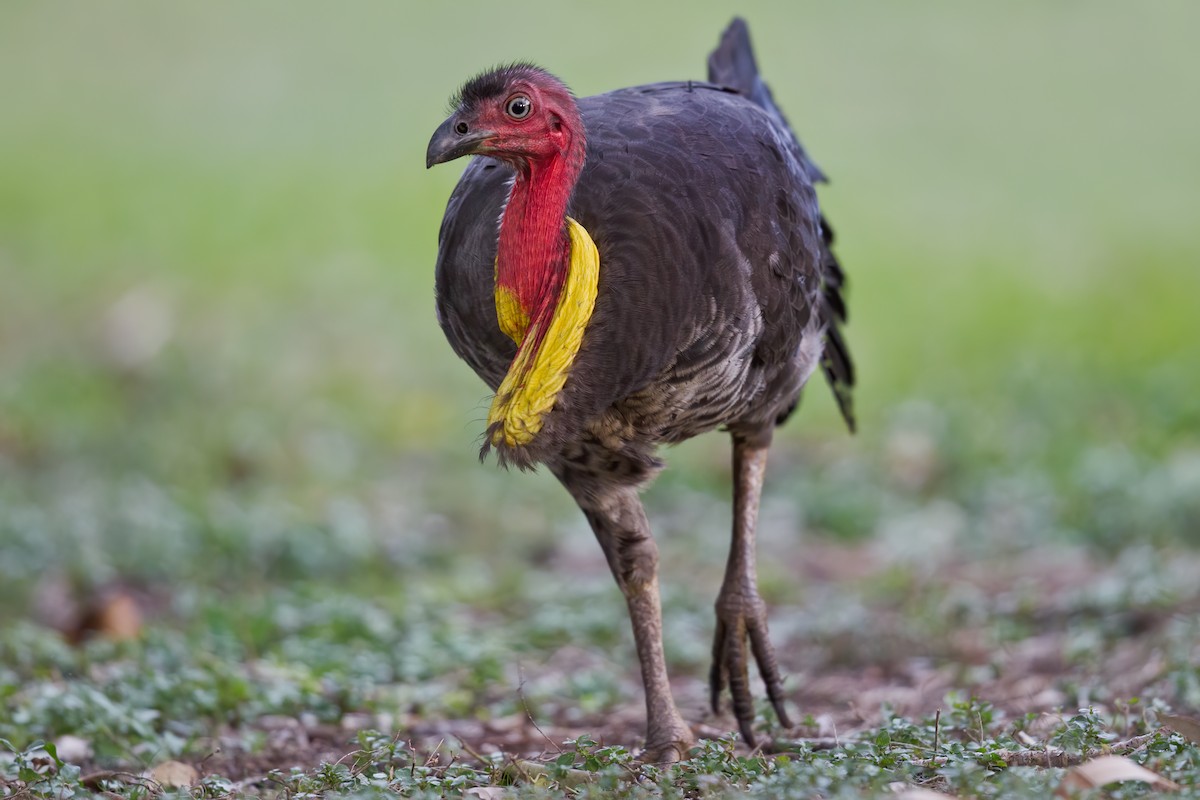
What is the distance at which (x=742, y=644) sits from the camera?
5242 millimetres

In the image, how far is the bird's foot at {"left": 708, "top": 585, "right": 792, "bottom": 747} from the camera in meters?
5.17

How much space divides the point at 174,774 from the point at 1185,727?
2926 millimetres

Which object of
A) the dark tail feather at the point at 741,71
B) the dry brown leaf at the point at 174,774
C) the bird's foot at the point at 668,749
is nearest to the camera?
the dry brown leaf at the point at 174,774

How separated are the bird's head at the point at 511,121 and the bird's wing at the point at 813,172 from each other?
1.44m

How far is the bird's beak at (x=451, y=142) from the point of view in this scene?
398 cm

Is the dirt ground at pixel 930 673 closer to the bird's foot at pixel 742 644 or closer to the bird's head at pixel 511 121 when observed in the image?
the bird's foot at pixel 742 644

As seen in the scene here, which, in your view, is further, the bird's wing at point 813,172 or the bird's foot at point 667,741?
the bird's wing at point 813,172

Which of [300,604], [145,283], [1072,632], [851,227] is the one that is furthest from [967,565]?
[145,283]

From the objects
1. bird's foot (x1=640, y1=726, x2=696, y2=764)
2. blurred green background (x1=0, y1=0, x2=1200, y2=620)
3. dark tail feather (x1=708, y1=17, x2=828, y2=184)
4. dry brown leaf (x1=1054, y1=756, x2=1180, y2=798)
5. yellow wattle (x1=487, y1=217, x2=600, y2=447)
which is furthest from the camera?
blurred green background (x1=0, y1=0, x2=1200, y2=620)

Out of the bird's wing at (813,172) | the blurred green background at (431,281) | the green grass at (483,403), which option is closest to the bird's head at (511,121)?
the bird's wing at (813,172)

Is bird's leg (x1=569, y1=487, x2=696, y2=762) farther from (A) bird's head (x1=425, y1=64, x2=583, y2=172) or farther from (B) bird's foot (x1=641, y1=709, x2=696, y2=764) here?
(A) bird's head (x1=425, y1=64, x2=583, y2=172)

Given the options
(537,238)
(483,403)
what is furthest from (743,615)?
(537,238)

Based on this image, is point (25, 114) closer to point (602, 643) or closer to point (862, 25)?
point (862, 25)

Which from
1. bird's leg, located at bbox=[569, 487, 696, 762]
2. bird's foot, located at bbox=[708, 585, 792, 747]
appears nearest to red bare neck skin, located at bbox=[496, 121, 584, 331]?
bird's leg, located at bbox=[569, 487, 696, 762]
